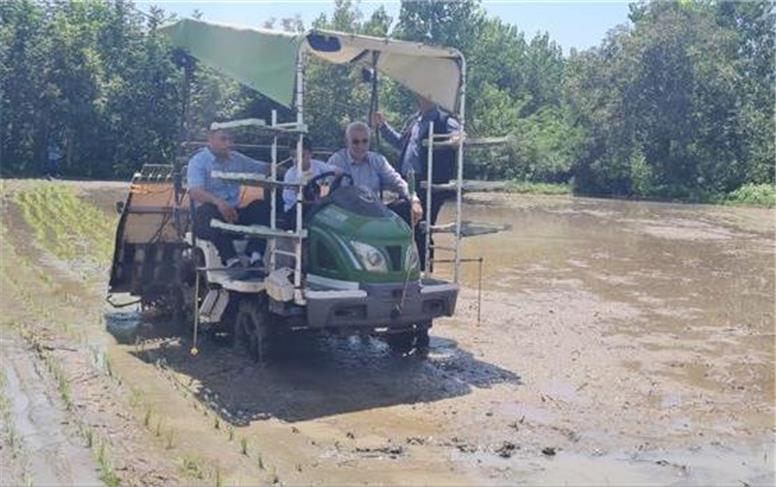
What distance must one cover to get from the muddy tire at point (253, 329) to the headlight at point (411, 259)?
126 cm

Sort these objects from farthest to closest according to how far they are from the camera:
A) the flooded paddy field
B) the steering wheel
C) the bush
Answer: the bush < the steering wheel < the flooded paddy field

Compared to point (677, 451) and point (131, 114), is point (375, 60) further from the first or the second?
point (131, 114)

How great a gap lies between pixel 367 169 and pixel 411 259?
1277 mm

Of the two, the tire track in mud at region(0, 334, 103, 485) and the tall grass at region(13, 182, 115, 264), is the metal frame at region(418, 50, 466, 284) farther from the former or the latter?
the tall grass at region(13, 182, 115, 264)

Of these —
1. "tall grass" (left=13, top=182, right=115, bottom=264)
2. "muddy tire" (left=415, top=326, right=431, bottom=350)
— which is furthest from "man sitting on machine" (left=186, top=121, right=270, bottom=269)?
"tall grass" (left=13, top=182, right=115, bottom=264)

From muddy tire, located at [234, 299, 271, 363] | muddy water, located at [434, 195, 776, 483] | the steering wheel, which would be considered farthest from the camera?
the steering wheel

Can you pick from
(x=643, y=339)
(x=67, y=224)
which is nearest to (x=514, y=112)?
(x=67, y=224)

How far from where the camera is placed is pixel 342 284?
281 inches

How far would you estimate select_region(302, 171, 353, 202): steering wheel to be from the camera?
7.73 m

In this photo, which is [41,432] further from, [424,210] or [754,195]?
[754,195]

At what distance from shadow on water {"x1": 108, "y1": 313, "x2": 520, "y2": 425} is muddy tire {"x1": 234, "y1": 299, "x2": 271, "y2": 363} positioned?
0.28 ft

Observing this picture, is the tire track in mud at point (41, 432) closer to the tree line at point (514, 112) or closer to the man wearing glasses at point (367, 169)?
the man wearing glasses at point (367, 169)

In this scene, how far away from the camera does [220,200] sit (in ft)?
25.6

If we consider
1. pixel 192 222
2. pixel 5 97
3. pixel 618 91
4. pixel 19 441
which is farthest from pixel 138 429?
pixel 618 91
